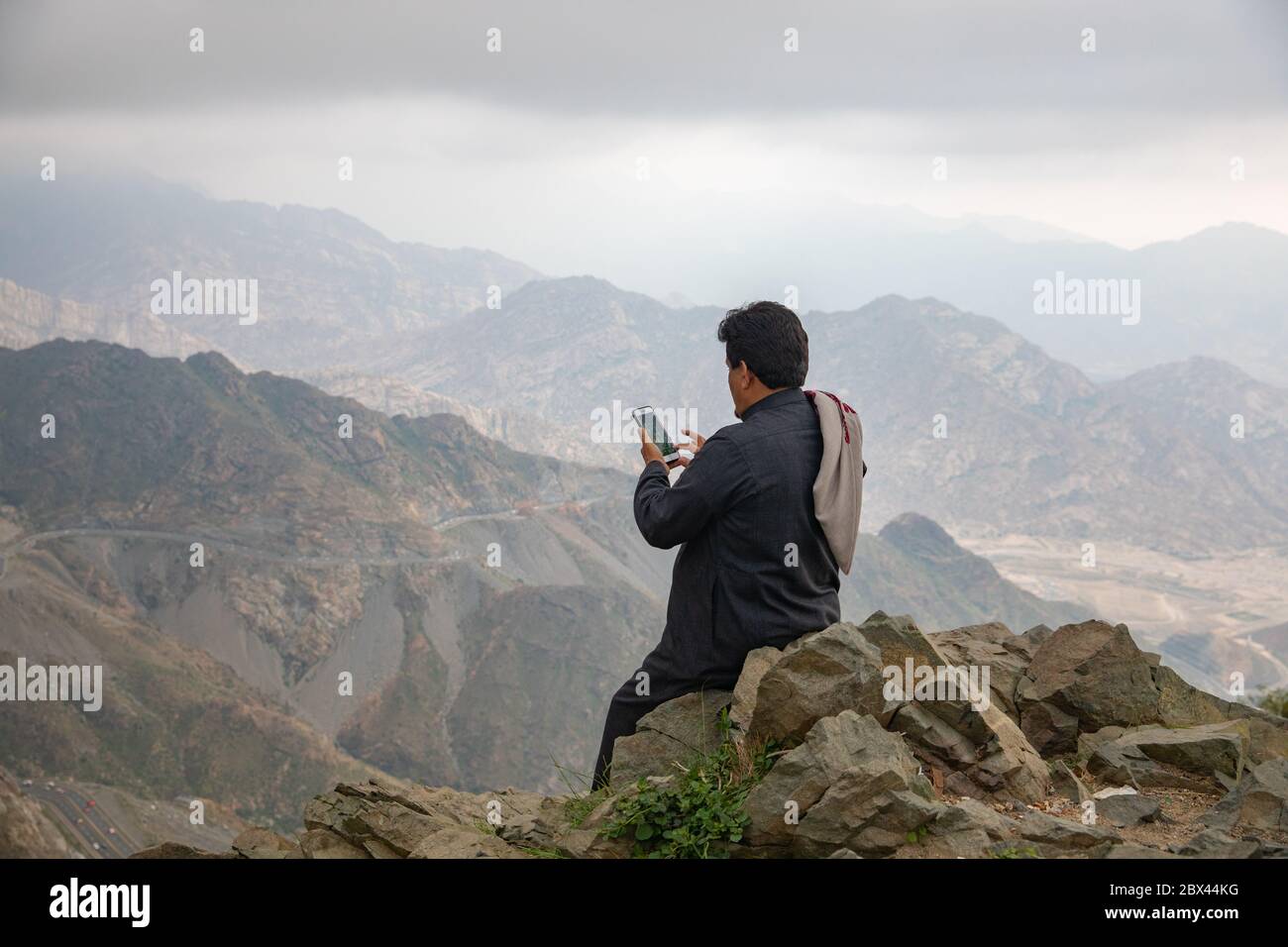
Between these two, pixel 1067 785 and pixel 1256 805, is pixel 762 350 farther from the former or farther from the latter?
pixel 1256 805

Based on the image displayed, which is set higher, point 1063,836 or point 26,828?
point 1063,836

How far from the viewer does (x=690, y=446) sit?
20.1ft

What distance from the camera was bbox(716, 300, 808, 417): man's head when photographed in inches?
220

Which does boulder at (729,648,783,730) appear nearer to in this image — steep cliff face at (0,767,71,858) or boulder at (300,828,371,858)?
boulder at (300,828,371,858)

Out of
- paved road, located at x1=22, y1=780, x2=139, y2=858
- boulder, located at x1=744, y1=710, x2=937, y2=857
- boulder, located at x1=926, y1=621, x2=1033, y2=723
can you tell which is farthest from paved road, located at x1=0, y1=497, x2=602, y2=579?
boulder, located at x1=744, y1=710, x2=937, y2=857

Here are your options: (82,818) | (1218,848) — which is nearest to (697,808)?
(1218,848)

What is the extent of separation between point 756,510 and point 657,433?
31.4 inches

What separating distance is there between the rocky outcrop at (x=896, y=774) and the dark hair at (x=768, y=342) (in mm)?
1246

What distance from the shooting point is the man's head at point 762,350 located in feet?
18.3

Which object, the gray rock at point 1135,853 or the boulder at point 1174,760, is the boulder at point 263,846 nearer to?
the gray rock at point 1135,853

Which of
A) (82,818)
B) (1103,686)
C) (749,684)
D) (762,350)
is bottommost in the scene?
(82,818)

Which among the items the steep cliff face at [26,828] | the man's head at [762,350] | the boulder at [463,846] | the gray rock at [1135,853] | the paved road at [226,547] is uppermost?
the man's head at [762,350]

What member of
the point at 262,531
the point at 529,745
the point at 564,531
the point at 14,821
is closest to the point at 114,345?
the point at 262,531

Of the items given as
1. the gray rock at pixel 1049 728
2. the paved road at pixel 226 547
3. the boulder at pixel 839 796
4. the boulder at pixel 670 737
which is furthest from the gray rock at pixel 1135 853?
the paved road at pixel 226 547
